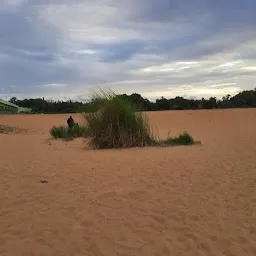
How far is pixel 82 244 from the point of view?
4.12 metres

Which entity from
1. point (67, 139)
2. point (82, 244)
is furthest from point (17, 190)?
point (67, 139)

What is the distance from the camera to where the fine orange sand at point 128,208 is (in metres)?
4.12

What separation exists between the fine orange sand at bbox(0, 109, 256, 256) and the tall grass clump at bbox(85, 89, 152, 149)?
10.4 feet

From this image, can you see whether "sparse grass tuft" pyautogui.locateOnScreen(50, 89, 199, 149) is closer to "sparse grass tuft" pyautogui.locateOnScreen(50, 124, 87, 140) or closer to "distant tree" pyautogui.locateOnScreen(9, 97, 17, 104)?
"sparse grass tuft" pyautogui.locateOnScreen(50, 124, 87, 140)

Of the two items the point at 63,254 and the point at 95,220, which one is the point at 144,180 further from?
the point at 63,254

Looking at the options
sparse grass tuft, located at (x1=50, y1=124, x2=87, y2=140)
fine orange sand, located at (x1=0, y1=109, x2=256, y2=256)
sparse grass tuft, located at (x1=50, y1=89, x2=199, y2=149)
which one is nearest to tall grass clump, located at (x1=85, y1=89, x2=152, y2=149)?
sparse grass tuft, located at (x1=50, y1=89, x2=199, y2=149)

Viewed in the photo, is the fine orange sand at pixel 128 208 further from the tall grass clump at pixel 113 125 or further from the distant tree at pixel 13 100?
the distant tree at pixel 13 100

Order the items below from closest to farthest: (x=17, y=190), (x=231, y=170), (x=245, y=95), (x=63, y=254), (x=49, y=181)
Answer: (x=63, y=254) < (x=17, y=190) < (x=49, y=181) < (x=231, y=170) < (x=245, y=95)

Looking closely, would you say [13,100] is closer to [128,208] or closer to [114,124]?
[114,124]

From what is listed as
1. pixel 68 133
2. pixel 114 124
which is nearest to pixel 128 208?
pixel 114 124

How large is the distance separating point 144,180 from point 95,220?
91.7 inches

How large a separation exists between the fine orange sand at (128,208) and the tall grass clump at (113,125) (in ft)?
10.4

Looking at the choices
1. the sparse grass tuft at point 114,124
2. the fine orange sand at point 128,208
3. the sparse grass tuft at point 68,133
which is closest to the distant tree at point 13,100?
the sparse grass tuft at point 68,133

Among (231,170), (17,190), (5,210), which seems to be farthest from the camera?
(231,170)
